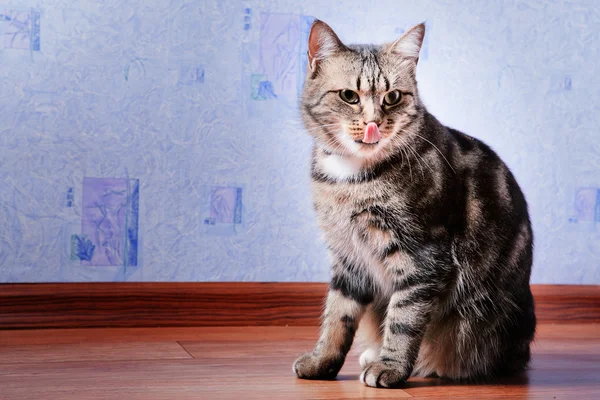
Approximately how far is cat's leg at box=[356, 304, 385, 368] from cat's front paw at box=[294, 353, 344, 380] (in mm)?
95

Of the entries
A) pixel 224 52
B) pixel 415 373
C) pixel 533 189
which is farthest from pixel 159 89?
pixel 533 189

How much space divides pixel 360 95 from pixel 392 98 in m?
0.06

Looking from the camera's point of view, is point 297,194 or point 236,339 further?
point 297,194

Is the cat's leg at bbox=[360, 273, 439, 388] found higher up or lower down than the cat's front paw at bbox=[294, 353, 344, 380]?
higher up

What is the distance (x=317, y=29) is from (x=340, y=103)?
0.14 meters

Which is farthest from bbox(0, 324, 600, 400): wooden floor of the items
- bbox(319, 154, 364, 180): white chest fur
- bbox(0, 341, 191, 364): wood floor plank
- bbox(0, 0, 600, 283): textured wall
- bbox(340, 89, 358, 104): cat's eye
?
bbox(340, 89, 358, 104): cat's eye

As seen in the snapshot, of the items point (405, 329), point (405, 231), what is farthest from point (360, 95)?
point (405, 329)

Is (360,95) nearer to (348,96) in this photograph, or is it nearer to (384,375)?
(348,96)

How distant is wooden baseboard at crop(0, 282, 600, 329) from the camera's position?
5.66ft

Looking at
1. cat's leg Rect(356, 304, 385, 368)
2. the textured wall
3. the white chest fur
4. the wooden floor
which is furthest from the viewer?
the textured wall

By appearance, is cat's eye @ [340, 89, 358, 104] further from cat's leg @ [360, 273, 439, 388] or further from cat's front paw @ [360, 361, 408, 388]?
cat's front paw @ [360, 361, 408, 388]

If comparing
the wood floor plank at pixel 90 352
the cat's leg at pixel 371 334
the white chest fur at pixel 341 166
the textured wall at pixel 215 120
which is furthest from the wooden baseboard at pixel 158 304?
the white chest fur at pixel 341 166

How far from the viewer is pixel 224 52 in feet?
5.94

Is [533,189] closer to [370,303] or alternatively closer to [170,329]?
[370,303]
